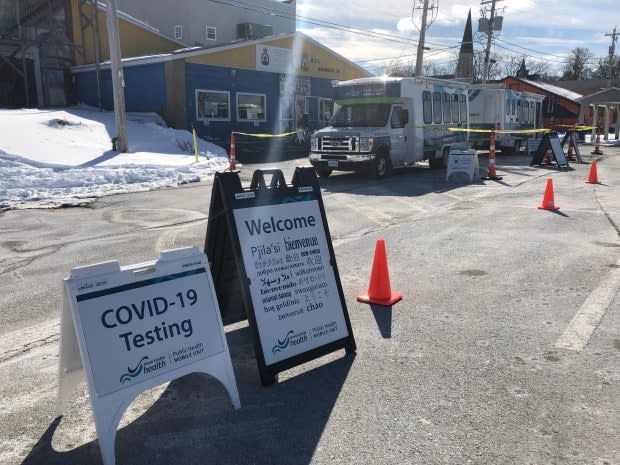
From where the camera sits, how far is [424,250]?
7.52m

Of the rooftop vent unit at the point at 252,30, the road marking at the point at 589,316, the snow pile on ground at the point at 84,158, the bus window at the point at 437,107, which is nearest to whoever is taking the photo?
the road marking at the point at 589,316

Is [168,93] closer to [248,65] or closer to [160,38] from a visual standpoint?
[248,65]

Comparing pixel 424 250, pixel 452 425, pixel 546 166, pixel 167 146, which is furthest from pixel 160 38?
pixel 452 425

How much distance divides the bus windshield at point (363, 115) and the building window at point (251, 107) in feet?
36.2

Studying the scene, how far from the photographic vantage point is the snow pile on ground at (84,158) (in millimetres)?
12445

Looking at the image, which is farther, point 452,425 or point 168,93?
point 168,93

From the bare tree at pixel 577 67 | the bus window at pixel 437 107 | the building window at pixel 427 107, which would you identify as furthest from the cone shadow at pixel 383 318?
the bare tree at pixel 577 67

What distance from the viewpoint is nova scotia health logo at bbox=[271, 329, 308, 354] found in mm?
3754

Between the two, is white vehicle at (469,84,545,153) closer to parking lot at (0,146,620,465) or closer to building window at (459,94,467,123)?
building window at (459,94,467,123)

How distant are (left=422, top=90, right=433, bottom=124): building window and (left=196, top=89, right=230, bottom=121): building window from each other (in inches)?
451

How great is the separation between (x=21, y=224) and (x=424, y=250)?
269 inches

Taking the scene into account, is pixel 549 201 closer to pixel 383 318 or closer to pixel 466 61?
pixel 383 318

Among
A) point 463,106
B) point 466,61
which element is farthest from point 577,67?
point 463,106

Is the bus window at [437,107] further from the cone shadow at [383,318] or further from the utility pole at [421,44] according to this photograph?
the utility pole at [421,44]
